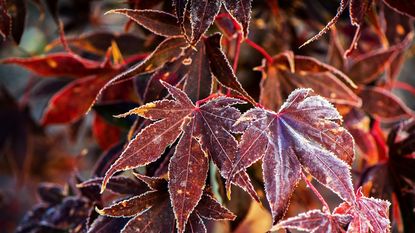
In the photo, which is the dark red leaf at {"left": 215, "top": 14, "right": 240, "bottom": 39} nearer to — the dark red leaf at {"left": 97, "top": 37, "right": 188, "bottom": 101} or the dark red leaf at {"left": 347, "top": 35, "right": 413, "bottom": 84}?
the dark red leaf at {"left": 97, "top": 37, "right": 188, "bottom": 101}

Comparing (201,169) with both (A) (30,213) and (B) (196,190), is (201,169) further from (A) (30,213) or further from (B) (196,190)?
(A) (30,213)

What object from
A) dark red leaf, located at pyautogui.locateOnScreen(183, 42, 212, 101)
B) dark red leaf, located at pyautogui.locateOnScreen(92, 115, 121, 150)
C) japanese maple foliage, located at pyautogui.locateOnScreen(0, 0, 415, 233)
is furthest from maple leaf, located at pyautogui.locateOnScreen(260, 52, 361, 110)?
dark red leaf, located at pyautogui.locateOnScreen(92, 115, 121, 150)

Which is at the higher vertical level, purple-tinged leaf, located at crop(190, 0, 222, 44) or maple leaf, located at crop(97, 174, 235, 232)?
purple-tinged leaf, located at crop(190, 0, 222, 44)

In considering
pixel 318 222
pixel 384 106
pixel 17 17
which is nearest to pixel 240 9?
pixel 318 222

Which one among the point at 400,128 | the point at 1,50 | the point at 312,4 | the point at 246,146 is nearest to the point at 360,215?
the point at 246,146

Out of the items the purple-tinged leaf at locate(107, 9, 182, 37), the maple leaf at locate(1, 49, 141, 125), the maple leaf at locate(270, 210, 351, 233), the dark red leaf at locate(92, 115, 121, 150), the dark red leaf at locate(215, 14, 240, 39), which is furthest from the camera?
the dark red leaf at locate(92, 115, 121, 150)

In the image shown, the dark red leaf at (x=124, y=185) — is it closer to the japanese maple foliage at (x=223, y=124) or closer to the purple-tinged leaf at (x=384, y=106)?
the japanese maple foliage at (x=223, y=124)

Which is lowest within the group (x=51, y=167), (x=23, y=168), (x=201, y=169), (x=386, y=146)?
(x=51, y=167)

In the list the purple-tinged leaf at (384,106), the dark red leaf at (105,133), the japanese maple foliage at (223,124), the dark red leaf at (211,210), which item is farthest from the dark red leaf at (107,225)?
the purple-tinged leaf at (384,106)
